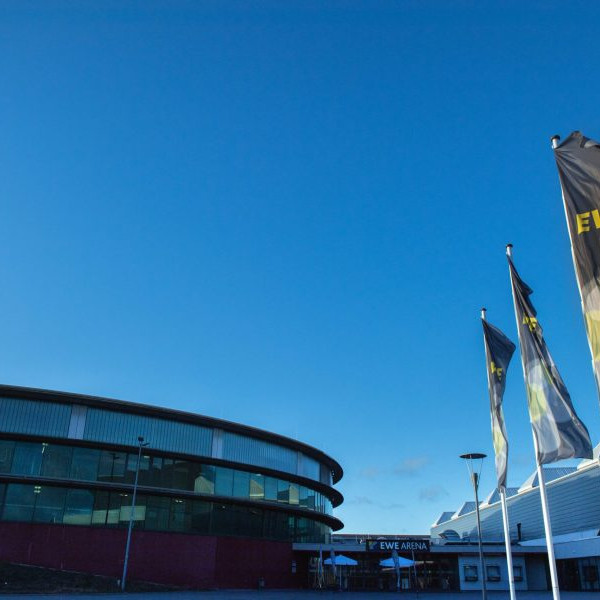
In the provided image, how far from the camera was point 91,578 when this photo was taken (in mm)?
40500

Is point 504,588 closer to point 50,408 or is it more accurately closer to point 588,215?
point 50,408

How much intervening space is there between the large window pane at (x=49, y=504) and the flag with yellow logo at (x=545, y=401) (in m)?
39.4

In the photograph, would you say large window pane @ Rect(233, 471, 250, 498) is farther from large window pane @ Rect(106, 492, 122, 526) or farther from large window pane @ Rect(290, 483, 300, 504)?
large window pane @ Rect(106, 492, 122, 526)

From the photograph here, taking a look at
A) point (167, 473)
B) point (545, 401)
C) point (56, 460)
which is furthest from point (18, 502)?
point (545, 401)

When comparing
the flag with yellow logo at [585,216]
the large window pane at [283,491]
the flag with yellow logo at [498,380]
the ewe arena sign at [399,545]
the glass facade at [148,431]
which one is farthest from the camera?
the large window pane at [283,491]

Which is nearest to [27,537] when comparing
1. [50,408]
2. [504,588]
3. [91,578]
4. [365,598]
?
[91,578]

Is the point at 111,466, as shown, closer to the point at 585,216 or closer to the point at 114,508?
the point at 114,508

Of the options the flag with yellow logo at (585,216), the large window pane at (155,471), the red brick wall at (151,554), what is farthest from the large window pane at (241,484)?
the flag with yellow logo at (585,216)

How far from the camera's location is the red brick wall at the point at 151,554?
42781mm

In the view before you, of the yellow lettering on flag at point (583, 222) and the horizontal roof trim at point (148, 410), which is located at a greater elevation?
the horizontal roof trim at point (148, 410)

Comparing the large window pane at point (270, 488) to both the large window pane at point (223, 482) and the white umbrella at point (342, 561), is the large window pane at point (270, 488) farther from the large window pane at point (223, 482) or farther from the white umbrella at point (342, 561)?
the white umbrella at point (342, 561)

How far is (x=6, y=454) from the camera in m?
45.0

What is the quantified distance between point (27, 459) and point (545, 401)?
4114cm

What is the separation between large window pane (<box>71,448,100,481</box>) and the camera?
46.5 meters
